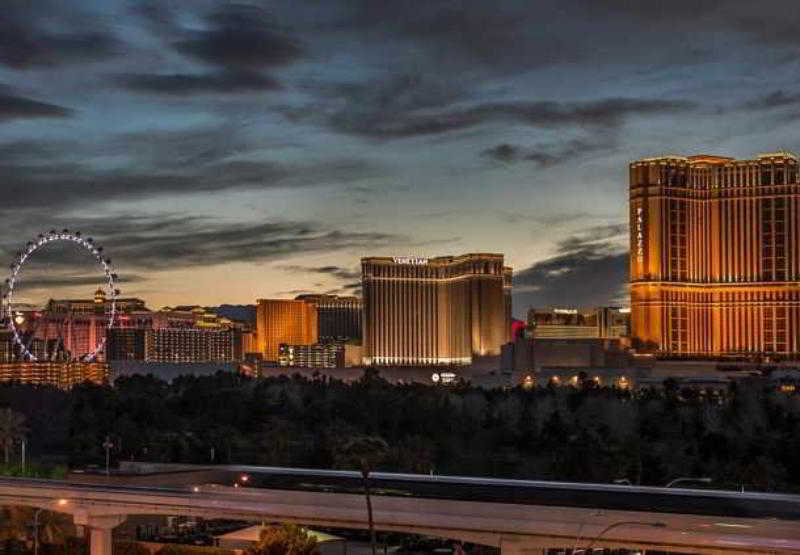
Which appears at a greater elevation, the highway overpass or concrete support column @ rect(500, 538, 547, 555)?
the highway overpass

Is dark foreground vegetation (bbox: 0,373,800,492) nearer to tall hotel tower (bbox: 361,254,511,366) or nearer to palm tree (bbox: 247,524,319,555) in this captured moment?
palm tree (bbox: 247,524,319,555)

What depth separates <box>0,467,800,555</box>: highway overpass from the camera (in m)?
35.7

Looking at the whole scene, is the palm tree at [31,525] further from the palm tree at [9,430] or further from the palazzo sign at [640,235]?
the palazzo sign at [640,235]

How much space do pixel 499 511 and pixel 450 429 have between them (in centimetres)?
5158

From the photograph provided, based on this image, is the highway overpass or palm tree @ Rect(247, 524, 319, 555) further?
palm tree @ Rect(247, 524, 319, 555)

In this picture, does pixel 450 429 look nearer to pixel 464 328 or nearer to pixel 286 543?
pixel 286 543

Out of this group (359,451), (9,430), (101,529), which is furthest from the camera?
(9,430)

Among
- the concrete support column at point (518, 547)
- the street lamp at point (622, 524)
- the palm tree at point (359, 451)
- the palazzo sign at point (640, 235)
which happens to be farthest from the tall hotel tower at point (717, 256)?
the street lamp at point (622, 524)

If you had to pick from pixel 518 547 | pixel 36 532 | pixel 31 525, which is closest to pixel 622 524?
pixel 518 547

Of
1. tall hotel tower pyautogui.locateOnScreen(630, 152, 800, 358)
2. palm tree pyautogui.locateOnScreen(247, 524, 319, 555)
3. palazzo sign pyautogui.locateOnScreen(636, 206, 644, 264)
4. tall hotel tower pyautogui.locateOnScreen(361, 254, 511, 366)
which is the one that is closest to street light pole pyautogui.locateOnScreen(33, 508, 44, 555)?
palm tree pyautogui.locateOnScreen(247, 524, 319, 555)

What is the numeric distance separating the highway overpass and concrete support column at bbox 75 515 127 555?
0.10 ft

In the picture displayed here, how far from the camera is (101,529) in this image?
4581cm

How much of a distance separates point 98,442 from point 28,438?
15236 mm

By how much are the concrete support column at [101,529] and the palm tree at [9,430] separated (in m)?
34.5
